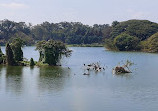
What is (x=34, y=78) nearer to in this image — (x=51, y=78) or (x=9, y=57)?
(x=51, y=78)

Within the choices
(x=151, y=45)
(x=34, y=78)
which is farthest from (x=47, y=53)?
(x=151, y=45)

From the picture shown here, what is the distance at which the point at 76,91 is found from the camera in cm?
5816

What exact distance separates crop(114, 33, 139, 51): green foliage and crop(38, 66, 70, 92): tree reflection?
321 feet

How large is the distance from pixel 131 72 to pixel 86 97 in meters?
31.6

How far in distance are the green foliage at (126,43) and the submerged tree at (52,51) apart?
3614 inches

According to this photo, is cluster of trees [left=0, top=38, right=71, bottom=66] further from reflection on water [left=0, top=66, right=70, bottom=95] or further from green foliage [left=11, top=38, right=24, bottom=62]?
reflection on water [left=0, top=66, right=70, bottom=95]

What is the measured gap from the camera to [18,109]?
45812 mm

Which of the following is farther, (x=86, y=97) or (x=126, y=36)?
(x=126, y=36)

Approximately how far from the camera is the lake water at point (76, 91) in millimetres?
47500

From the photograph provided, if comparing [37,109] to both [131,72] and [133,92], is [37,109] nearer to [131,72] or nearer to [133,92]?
[133,92]

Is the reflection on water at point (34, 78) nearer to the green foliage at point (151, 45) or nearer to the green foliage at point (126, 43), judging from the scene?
the green foliage at point (151, 45)

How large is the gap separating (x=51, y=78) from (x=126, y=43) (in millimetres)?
115931

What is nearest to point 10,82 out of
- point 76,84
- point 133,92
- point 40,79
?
point 40,79

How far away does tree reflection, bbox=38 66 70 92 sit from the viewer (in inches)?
2396
